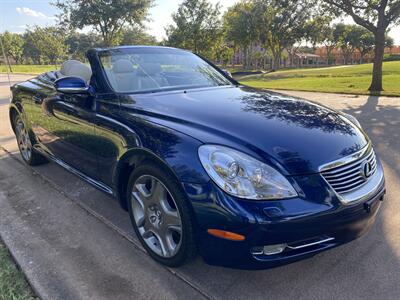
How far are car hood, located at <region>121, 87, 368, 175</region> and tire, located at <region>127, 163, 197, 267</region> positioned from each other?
0.37 m

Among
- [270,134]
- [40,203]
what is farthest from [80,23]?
[270,134]

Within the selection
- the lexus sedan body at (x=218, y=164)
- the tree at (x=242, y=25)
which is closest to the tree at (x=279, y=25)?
the tree at (x=242, y=25)

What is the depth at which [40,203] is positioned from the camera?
363 centimetres

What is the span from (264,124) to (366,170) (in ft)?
2.44

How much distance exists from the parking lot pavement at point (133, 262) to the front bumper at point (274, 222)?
34 centimetres

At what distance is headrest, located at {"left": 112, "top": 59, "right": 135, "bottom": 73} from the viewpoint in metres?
3.13

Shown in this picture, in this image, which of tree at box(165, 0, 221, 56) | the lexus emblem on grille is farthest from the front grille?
tree at box(165, 0, 221, 56)

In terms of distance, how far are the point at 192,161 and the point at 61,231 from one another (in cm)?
171

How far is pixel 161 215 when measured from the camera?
2.37m

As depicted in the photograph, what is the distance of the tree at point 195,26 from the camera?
32438 mm

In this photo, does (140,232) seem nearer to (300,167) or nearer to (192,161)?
(192,161)

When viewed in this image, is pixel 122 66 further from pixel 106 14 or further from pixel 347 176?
pixel 106 14

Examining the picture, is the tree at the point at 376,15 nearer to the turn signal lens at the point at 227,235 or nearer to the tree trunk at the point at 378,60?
the tree trunk at the point at 378,60

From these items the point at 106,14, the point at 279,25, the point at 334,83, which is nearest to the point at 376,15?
the point at 334,83
